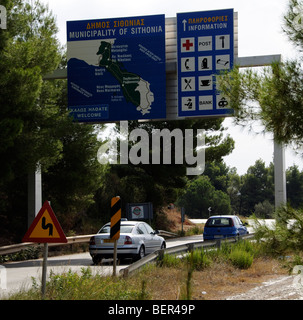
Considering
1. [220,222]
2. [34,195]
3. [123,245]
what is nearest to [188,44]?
[123,245]

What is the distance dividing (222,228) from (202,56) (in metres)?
9.67

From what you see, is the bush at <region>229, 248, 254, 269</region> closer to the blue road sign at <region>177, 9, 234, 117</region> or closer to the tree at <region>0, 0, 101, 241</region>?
the blue road sign at <region>177, 9, 234, 117</region>

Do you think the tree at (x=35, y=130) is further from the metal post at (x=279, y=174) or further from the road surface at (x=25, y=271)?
the metal post at (x=279, y=174)

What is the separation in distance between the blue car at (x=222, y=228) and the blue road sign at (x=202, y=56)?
8083mm

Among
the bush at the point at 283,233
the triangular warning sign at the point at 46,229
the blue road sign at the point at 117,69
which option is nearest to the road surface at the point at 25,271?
the triangular warning sign at the point at 46,229

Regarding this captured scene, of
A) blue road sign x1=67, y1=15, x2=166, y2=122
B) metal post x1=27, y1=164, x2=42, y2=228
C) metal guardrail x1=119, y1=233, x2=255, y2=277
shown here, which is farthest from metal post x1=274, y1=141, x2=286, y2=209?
metal post x1=27, y1=164, x2=42, y2=228

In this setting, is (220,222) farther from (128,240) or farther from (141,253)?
(128,240)

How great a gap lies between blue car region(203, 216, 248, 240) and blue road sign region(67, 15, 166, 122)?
831 cm

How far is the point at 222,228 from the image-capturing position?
91.1ft

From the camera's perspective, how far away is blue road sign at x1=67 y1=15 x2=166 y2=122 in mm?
21781

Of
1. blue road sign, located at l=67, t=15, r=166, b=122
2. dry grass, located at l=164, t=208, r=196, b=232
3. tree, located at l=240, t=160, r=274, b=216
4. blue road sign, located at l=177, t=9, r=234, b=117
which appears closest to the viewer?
blue road sign, located at l=177, t=9, r=234, b=117

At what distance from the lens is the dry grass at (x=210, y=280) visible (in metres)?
11.7
